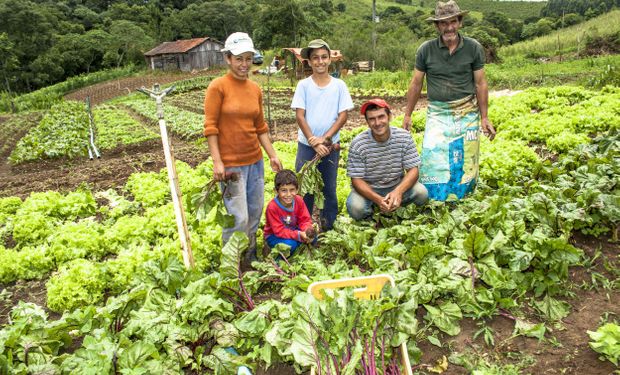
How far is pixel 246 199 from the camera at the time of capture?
169 inches

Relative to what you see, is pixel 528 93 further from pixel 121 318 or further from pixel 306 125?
pixel 121 318

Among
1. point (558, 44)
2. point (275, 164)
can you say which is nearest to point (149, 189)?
point (275, 164)

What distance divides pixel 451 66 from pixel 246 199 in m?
2.65

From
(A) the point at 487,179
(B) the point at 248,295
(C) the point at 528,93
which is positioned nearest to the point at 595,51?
(C) the point at 528,93

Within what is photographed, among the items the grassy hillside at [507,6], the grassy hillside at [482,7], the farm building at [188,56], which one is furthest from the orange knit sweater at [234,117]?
the grassy hillside at [507,6]

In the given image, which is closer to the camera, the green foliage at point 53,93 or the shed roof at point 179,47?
the green foliage at point 53,93

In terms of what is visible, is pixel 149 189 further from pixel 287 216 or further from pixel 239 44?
pixel 239 44

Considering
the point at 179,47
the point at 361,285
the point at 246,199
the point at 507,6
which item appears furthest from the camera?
the point at 507,6

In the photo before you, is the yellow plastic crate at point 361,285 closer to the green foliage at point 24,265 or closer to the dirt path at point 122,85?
the green foliage at point 24,265

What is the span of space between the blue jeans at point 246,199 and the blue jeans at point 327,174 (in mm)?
579

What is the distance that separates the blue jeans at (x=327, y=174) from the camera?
187 inches

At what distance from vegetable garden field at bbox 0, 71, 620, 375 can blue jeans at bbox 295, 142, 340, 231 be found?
31 cm

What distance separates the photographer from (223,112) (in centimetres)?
391

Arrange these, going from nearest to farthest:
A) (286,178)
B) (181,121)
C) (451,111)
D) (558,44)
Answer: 1. (286,178)
2. (451,111)
3. (181,121)
4. (558,44)
